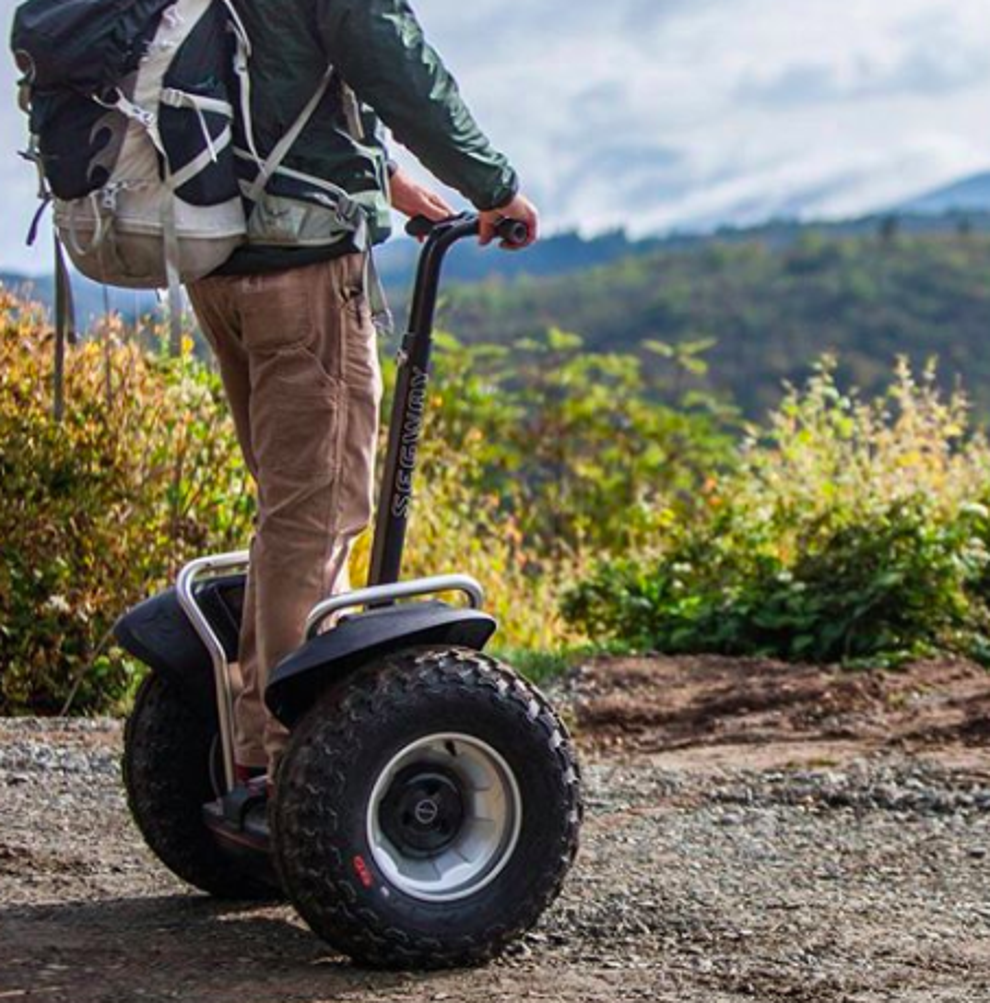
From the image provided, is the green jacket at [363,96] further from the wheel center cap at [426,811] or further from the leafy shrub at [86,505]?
the leafy shrub at [86,505]

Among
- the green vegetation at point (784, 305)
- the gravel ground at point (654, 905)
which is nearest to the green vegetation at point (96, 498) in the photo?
the gravel ground at point (654, 905)

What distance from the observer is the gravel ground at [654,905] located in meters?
4.43

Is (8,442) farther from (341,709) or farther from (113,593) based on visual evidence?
(341,709)

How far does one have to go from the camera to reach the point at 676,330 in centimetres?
7219

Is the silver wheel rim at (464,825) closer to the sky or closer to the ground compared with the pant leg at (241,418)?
closer to the ground

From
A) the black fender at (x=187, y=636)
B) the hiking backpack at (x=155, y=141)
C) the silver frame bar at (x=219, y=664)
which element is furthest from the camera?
the black fender at (x=187, y=636)

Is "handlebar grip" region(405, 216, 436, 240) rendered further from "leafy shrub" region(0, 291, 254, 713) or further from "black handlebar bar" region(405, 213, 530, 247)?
"leafy shrub" region(0, 291, 254, 713)

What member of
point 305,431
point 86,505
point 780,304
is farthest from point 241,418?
point 780,304

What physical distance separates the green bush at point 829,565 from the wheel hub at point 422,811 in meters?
5.10

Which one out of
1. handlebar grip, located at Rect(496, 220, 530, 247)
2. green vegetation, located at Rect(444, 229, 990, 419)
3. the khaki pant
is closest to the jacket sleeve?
handlebar grip, located at Rect(496, 220, 530, 247)

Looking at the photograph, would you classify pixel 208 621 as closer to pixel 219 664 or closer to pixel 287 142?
pixel 219 664

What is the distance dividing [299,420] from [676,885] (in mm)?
1614

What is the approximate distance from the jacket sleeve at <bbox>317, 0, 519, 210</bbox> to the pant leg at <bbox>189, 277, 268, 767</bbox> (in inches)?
17.8

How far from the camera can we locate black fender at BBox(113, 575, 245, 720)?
5.09 metres
